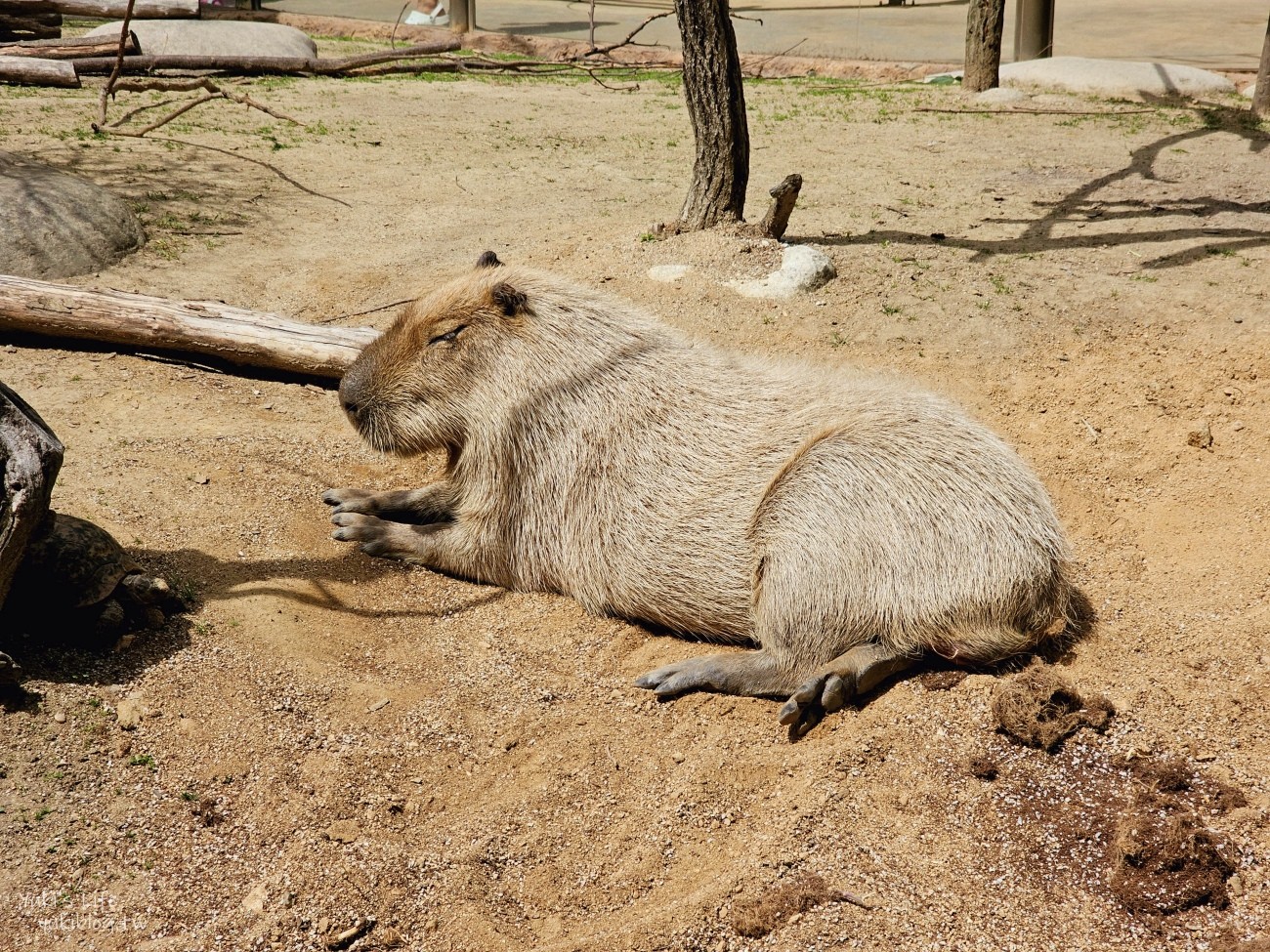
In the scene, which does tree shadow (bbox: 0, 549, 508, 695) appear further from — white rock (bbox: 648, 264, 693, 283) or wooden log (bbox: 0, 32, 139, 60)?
wooden log (bbox: 0, 32, 139, 60)

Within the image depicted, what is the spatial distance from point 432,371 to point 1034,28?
1027 cm

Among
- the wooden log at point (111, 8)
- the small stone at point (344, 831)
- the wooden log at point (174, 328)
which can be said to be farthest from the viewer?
the wooden log at point (111, 8)

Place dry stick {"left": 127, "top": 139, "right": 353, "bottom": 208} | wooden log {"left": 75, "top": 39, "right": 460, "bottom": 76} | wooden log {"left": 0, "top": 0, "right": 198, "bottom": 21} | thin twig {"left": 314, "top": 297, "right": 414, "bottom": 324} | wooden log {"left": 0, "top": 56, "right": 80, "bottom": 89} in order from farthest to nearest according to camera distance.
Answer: wooden log {"left": 0, "top": 0, "right": 198, "bottom": 21}, wooden log {"left": 75, "top": 39, "right": 460, "bottom": 76}, wooden log {"left": 0, "top": 56, "right": 80, "bottom": 89}, dry stick {"left": 127, "top": 139, "right": 353, "bottom": 208}, thin twig {"left": 314, "top": 297, "right": 414, "bottom": 324}

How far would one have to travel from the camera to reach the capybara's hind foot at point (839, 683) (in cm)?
313

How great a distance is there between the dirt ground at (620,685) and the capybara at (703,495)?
5.8 inches

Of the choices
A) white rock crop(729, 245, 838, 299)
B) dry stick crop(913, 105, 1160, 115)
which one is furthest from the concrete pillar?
white rock crop(729, 245, 838, 299)

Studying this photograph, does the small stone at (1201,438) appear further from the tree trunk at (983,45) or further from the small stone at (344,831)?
the tree trunk at (983,45)

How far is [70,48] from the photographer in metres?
10.2

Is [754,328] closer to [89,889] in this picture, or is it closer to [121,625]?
[121,625]

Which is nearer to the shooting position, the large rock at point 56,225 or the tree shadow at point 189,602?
the tree shadow at point 189,602

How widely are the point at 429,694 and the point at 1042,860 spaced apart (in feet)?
5.78

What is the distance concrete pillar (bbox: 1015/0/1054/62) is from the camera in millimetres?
11609

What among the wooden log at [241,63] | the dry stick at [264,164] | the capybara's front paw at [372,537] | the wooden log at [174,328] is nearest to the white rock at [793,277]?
the wooden log at [174,328]

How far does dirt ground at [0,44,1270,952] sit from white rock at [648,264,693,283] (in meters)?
0.10
